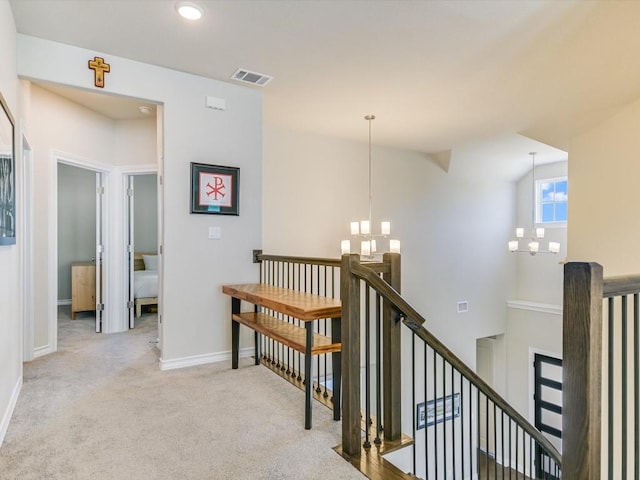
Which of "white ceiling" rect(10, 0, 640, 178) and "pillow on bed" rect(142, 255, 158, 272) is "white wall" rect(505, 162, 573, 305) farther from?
"pillow on bed" rect(142, 255, 158, 272)

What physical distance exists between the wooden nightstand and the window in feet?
25.8

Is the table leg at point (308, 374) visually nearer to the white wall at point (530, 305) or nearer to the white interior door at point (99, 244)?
the white interior door at point (99, 244)

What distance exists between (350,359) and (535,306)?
646 cm

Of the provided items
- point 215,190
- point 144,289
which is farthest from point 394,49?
point 144,289

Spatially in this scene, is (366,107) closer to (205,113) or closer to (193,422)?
(205,113)

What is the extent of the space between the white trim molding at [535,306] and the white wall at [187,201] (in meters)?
5.85

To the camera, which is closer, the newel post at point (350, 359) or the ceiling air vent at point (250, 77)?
the newel post at point (350, 359)

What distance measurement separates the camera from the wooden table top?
226 centimetres

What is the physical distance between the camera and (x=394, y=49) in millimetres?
3018

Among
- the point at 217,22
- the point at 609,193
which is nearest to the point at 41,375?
the point at 217,22

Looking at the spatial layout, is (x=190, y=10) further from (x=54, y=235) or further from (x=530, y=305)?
(x=530, y=305)

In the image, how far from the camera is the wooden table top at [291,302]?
88.9 inches

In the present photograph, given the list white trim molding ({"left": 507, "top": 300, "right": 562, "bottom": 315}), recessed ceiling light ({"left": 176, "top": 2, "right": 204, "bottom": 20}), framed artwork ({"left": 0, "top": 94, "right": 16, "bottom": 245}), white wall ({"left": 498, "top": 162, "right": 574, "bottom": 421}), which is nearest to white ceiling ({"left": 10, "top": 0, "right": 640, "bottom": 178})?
recessed ceiling light ({"left": 176, "top": 2, "right": 204, "bottom": 20})

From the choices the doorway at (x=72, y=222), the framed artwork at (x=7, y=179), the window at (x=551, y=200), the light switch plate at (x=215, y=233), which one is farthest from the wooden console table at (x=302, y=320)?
the window at (x=551, y=200)
